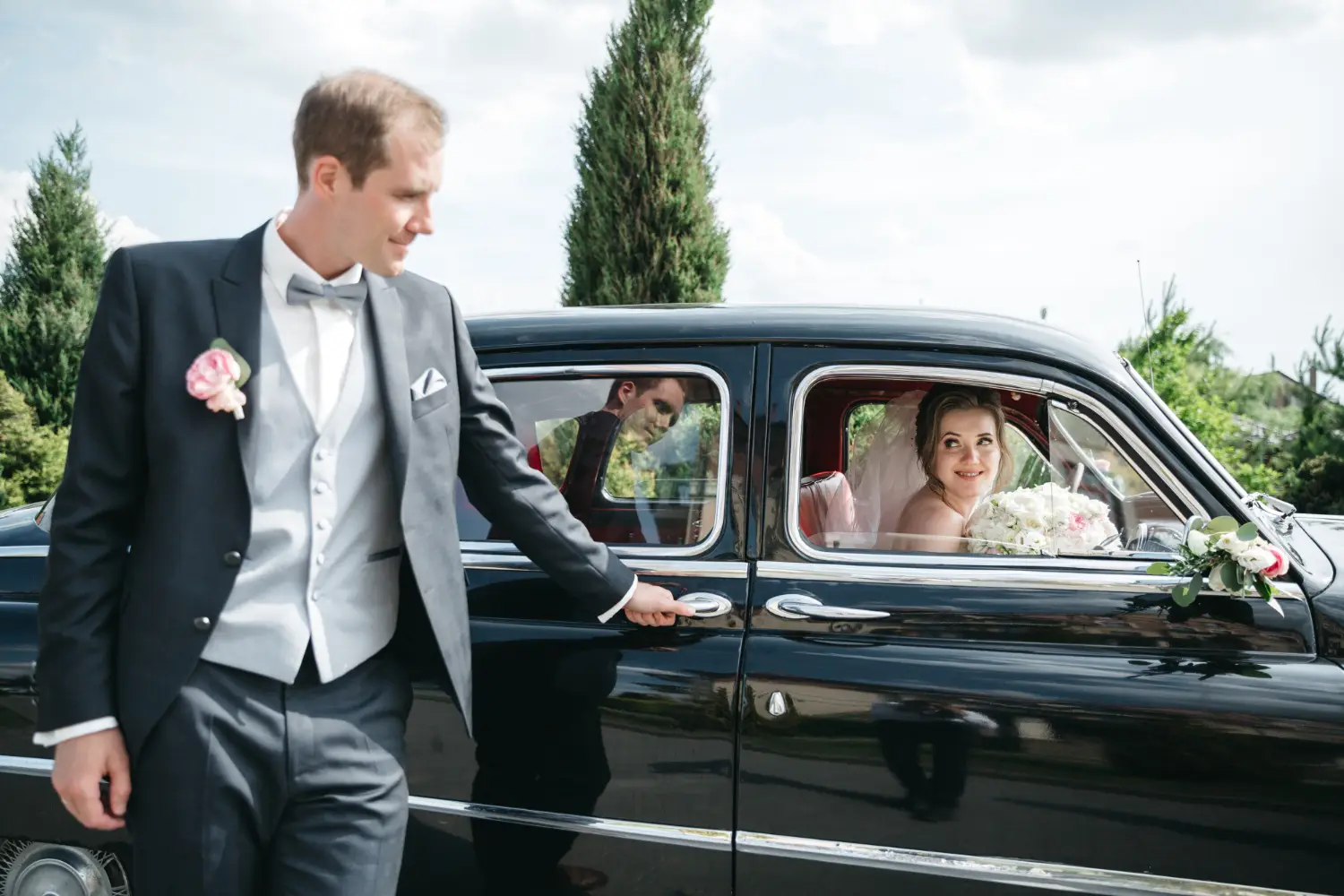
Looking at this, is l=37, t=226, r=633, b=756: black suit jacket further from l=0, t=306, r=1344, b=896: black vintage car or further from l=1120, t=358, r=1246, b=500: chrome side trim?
l=1120, t=358, r=1246, b=500: chrome side trim

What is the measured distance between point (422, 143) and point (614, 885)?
67.7 inches

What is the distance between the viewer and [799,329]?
268 cm

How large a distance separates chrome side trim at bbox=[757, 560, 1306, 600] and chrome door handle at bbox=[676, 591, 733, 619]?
11cm

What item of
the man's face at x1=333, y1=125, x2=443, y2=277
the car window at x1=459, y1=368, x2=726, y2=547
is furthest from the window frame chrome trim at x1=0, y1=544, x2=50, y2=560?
the man's face at x1=333, y1=125, x2=443, y2=277

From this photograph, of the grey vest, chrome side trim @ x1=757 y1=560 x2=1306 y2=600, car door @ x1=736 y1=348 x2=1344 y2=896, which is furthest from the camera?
chrome side trim @ x1=757 y1=560 x2=1306 y2=600

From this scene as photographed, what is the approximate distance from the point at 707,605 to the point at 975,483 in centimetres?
91

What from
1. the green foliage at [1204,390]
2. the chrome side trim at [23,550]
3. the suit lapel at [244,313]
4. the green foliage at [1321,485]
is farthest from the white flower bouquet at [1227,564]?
the green foliage at [1321,485]

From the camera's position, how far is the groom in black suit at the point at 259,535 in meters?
1.84

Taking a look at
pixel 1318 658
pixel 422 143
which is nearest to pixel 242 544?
pixel 422 143

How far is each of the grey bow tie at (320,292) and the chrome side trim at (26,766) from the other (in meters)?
1.56

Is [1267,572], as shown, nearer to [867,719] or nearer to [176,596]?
[867,719]

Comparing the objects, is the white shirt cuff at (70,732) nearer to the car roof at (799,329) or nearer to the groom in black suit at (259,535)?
the groom in black suit at (259,535)

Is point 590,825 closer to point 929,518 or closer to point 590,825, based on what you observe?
point 590,825

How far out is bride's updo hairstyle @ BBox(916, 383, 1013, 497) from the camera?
2.83 metres
